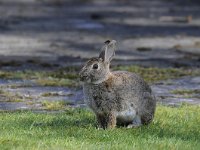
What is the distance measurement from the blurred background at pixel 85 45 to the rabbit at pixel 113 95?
177 cm

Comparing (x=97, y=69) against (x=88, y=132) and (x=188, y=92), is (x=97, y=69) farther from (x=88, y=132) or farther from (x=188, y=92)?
(x=188, y=92)

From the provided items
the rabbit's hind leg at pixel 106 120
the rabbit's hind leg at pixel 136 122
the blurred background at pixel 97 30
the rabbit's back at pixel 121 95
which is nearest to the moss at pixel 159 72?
the blurred background at pixel 97 30

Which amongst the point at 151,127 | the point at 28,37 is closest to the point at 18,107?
the point at 151,127

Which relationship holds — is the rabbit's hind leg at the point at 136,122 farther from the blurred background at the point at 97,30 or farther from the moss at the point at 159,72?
the blurred background at the point at 97,30

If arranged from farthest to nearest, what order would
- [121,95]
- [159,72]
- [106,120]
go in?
[159,72] → [121,95] → [106,120]

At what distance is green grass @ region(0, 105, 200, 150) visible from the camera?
27.7 ft

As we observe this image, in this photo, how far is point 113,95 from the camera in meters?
9.78

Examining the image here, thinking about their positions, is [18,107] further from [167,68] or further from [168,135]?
[167,68]

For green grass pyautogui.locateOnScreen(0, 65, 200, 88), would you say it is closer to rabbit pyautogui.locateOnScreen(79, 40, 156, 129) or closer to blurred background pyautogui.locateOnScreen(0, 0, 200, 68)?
blurred background pyautogui.locateOnScreen(0, 0, 200, 68)

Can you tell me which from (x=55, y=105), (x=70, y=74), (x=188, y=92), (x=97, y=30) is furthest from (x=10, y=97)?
(x=97, y=30)

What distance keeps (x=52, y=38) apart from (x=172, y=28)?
3735 mm

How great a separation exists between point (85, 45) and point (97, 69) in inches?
342

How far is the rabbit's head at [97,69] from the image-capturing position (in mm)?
9641

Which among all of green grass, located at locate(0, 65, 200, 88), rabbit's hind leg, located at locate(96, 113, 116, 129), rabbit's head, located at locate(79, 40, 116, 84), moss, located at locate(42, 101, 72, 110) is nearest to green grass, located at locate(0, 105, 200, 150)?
Result: rabbit's hind leg, located at locate(96, 113, 116, 129)
